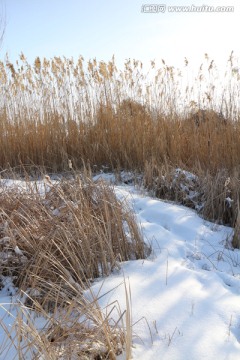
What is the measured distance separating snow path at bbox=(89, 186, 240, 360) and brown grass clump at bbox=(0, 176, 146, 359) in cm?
10

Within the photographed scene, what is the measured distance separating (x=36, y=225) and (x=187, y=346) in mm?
914

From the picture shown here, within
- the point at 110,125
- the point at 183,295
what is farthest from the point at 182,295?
the point at 110,125

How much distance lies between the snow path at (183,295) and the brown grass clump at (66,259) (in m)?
0.10

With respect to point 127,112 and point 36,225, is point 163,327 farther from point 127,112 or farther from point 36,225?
point 127,112

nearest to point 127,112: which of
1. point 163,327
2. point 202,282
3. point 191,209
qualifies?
point 191,209

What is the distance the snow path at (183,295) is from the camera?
4.00 feet

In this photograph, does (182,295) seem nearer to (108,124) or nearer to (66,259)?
(66,259)

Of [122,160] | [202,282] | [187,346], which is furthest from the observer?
[122,160]

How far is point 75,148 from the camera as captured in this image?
14.0ft

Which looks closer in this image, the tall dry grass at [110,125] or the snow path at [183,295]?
the snow path at [183,295]

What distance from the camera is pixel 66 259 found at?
150 cm

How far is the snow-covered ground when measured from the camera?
1219 millimetres

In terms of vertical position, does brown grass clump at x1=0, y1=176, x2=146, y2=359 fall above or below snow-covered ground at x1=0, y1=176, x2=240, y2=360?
above

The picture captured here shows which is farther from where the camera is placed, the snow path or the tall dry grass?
the tall dry grass
